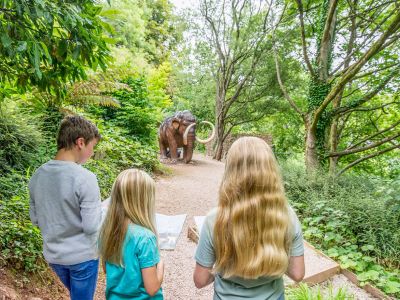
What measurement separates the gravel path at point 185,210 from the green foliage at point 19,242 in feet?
→ 2.40

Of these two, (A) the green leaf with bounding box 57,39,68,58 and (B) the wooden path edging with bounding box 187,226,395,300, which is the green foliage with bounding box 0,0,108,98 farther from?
(B) the wooden path edging with bounding box 187,226,395,300

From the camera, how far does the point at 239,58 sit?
53.2 feet

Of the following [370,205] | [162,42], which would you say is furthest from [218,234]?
[162,42]

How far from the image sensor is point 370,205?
4453mm

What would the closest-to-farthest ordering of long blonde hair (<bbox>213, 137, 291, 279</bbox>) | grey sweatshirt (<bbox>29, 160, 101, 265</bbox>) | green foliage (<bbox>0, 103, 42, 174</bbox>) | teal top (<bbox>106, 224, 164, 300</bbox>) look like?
long blonde hair (<bbox>213, 137, 291, 279</bbox>)
teal top (<bbox>106, 224, 164, 300</bbox>)
grey sweatshirt (<bbox>29, 160, 101, 265</bbox>)
green foliage (<bbox>0, 103, 42, 174</bbox>)

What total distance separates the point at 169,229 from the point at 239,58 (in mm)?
13635

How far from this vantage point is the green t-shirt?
4.64 ft

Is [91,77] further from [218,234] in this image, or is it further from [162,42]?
[162,42]

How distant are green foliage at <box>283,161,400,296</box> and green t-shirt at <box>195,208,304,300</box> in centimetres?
247

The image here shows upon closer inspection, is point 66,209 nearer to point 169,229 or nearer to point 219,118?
point 169,229

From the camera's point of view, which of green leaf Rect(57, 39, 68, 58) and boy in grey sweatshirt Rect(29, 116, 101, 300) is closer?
boy in grey sweatshirt Rect(29, 116, 101, 300)

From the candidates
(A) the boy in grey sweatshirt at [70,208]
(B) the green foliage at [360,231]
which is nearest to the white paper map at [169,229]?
(B) the green foliage at [360,231]

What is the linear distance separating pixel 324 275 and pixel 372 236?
108cm

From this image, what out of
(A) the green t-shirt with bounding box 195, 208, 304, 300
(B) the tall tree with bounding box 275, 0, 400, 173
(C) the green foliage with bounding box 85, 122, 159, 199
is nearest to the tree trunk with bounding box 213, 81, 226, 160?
(B) the tall tree with bounding box 275, 0, 400, 173
